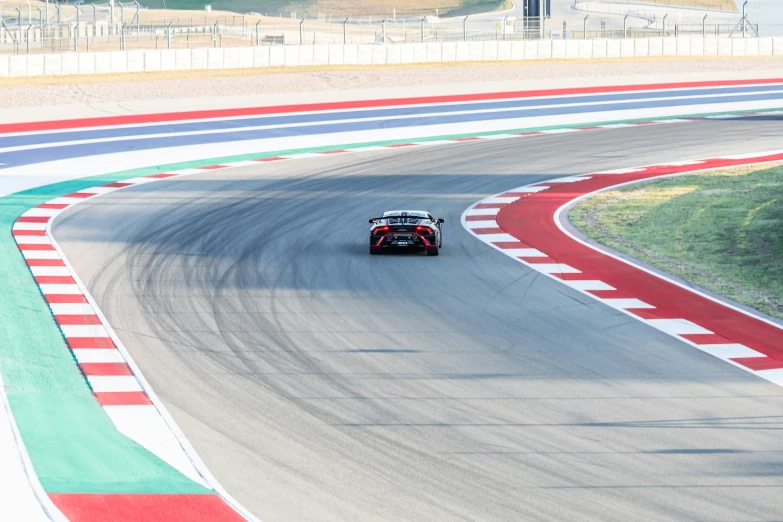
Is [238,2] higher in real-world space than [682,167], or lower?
higher

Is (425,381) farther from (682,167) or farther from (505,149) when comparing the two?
(505,149)

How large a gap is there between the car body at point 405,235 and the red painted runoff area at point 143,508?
10.3 meters

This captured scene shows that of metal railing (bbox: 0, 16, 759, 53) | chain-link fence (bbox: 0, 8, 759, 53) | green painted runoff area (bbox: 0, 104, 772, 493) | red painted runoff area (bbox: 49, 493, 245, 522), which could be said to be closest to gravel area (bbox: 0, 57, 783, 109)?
chain-link fence (bbox: 0, 8, 759, 53)

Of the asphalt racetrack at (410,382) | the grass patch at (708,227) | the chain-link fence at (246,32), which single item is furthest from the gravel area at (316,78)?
the grass patch at (708,227)

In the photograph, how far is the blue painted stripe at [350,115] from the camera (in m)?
34.2

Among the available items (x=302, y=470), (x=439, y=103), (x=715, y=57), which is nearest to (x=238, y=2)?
(x=715, y=57)

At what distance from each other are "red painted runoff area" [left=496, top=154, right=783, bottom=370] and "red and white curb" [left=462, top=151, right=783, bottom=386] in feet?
0.04

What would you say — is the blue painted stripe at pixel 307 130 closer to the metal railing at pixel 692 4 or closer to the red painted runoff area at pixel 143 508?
the red painted runoff area at pixel 143 508

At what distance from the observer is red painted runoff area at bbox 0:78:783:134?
3591 centimetres

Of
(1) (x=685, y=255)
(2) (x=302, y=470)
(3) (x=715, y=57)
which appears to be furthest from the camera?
(3) (x=715, y=57)

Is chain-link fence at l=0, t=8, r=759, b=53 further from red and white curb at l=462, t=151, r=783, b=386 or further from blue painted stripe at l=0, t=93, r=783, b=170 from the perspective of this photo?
red and white curb at l=462, t=151, r=783, b=386

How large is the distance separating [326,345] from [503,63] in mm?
36712

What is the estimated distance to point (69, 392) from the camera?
1222 centimetres

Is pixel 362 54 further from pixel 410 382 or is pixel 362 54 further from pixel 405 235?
pixel 410 382
